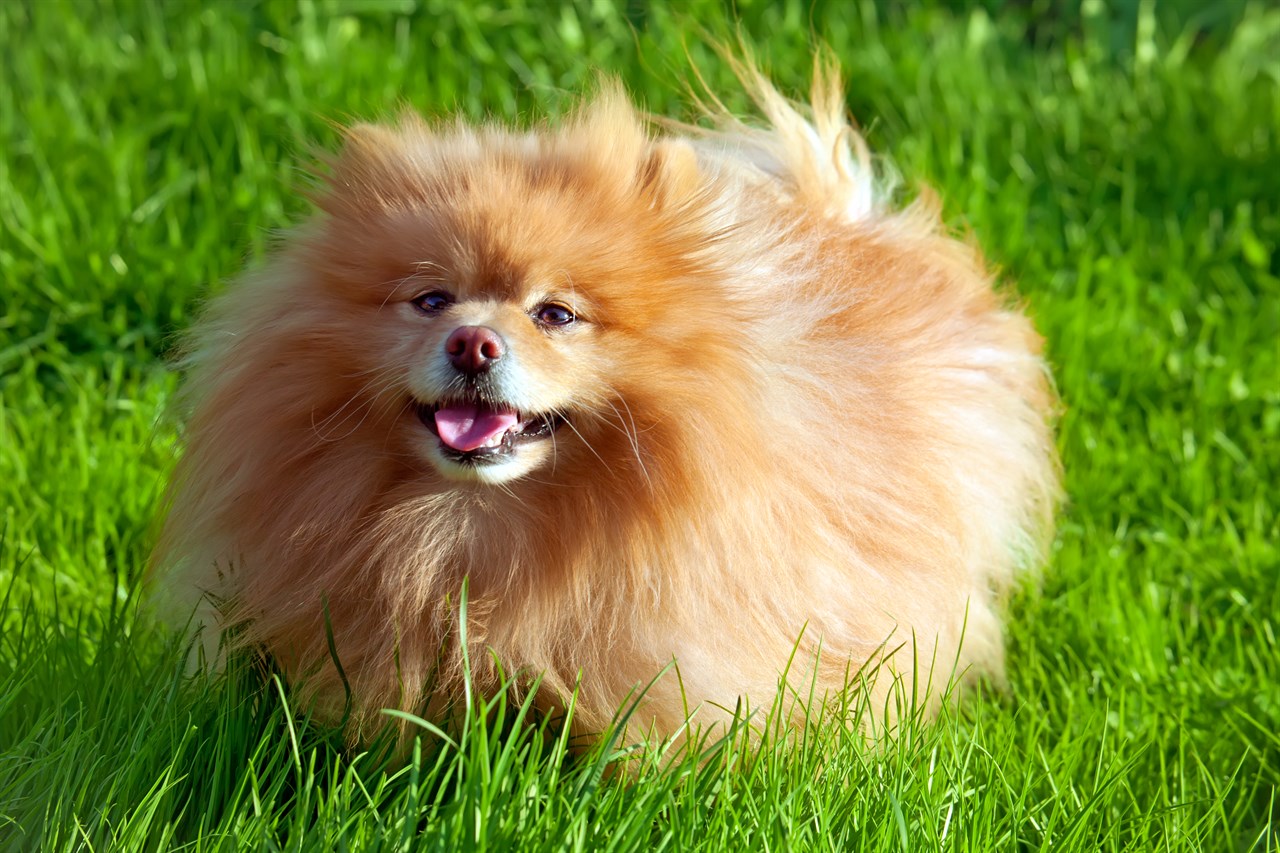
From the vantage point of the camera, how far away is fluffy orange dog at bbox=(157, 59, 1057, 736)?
231cm

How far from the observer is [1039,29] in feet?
19.3

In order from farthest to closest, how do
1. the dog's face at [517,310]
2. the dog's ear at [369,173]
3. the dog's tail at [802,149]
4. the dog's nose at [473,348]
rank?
the dog's tail at [802,149] < the dog's ear at [369,173] < the dog's face at [517,310] < the dog's nose at [473,348]

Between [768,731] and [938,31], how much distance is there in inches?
152

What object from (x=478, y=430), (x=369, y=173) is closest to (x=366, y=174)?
(x=369, y=173)

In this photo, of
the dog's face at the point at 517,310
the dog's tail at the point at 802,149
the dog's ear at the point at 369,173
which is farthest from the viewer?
the dog's tail at the point at 802,149

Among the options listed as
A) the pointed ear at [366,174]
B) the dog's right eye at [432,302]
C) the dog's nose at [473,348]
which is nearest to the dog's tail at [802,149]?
the pointed ear at [366,174]

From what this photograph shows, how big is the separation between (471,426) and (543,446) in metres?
0.13

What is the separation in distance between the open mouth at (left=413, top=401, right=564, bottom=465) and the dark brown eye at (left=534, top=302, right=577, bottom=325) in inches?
6.2

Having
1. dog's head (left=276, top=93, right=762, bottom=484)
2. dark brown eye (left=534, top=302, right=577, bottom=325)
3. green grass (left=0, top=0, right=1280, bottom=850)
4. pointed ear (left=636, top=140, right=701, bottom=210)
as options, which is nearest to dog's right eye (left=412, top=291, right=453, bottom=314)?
dog's head (left=276, top=93, right=762, bottom=484)

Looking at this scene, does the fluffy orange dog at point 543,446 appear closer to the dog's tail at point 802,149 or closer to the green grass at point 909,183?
the green grass at point 909,183

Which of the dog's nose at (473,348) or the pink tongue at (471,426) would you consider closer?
the dog's nose at (473,348)

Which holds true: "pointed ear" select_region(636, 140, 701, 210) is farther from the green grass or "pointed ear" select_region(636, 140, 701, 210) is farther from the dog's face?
the green grass

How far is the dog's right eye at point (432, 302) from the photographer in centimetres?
234

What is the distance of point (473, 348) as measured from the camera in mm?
2156
